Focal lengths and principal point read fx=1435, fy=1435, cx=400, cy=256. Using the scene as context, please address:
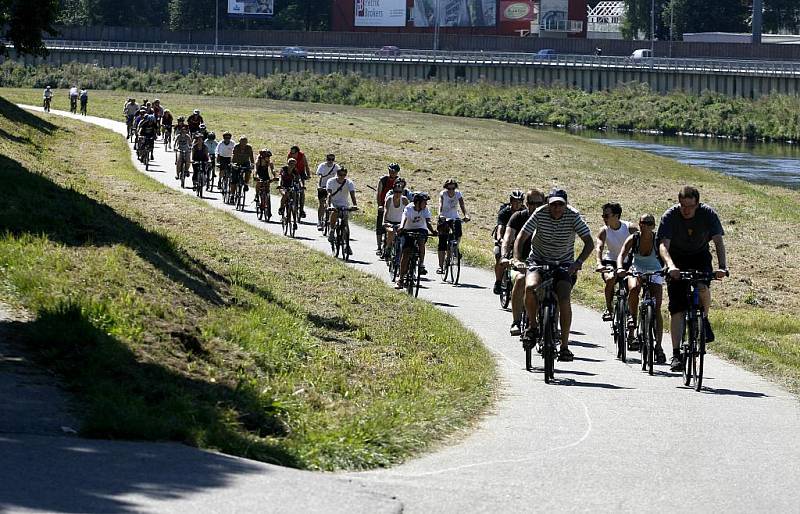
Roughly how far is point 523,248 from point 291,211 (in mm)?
13535

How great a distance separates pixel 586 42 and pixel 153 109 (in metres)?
77.9

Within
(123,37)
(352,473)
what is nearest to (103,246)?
(352,473)

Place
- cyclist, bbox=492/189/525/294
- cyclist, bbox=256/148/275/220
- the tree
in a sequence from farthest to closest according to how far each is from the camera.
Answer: the tree
cyclist, bbox=256/148/275/220
cyclist, bbox=492/189/525/294

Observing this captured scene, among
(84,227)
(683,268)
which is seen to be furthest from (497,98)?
(683,268)

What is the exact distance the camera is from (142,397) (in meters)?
10.2

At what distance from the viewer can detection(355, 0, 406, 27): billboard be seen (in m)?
134

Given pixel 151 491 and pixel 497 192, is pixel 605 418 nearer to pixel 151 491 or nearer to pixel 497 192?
pixel 151 491

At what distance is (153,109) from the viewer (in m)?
50.4

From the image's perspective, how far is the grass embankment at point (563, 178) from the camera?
23.5m

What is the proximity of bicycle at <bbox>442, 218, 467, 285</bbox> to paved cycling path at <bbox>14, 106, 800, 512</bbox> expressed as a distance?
24.1 ft

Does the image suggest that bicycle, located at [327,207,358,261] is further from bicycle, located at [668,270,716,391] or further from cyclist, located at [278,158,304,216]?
bicycle, located at [668,270,716,391]

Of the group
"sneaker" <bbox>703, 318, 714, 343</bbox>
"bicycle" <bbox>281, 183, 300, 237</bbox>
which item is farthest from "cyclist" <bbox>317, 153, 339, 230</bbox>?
"sneaker" <bbox>703, 318, 714, 343</bbox>

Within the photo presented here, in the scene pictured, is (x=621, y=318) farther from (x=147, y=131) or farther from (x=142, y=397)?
(x=147, y=131)

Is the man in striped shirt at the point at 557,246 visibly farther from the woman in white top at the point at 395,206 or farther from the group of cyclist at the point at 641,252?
the woman in white top at the point at 395,206
